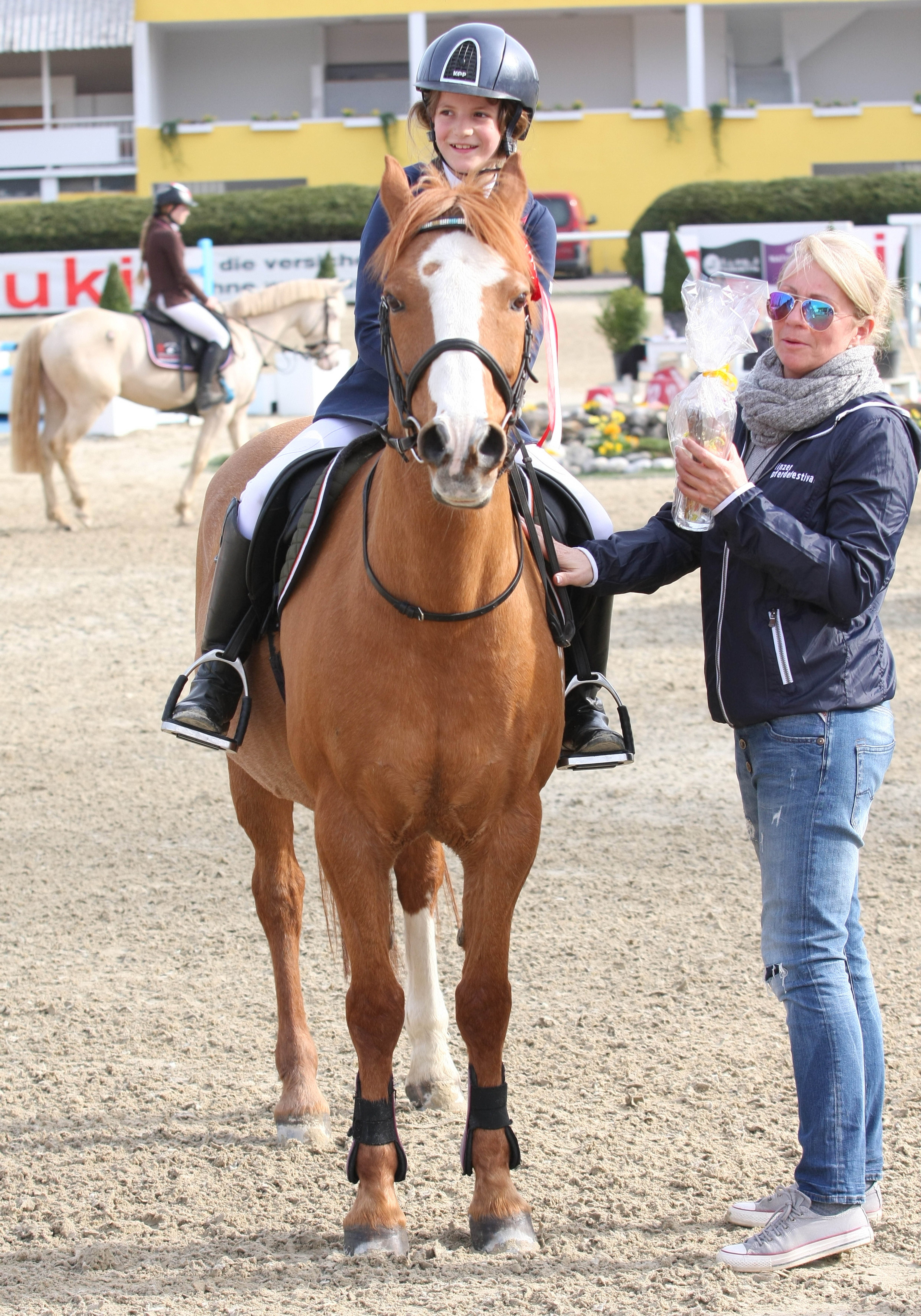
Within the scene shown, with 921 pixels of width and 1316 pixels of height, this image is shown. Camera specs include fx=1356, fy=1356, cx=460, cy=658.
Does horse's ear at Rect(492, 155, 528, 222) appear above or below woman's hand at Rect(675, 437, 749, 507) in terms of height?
above

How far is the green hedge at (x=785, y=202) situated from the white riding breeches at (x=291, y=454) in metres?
27.0

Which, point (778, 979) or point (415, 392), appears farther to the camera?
point (778, 979)

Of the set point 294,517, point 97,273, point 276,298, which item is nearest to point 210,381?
point 276,298

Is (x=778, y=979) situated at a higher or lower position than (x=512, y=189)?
lower

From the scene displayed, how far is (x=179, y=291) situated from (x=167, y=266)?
0.27 meters

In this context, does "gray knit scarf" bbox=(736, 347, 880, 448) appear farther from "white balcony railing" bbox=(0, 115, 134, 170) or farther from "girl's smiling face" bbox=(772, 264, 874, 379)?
"white balcony railing" bbox=(0, 115, 134, 170)

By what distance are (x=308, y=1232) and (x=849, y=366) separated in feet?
7.81

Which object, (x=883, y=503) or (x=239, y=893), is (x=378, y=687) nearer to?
(x=883, y=503)

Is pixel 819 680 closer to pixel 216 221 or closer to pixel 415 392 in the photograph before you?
pixel 415 392

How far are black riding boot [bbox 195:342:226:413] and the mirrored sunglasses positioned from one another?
10.5m

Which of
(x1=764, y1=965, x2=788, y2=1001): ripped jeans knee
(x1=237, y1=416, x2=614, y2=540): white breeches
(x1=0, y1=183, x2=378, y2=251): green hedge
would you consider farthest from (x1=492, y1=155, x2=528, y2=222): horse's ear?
(x1=0, y1=183, x2=378, y2=251): green hedge

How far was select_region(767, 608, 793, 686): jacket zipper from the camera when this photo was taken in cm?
297

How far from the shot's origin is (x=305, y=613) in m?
3.36

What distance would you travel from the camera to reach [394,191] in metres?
2.93
